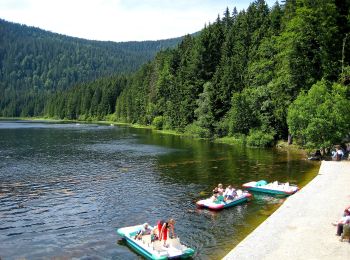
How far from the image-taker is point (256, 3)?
122m

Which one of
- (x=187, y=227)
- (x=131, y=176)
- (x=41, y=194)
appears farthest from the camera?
(x=131, y=176)

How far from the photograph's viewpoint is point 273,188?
43.2 metres

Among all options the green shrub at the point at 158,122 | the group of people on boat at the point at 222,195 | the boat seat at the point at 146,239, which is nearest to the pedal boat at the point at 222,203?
the group of people on boat at the point at 222,195

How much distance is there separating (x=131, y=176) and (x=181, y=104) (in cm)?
6716

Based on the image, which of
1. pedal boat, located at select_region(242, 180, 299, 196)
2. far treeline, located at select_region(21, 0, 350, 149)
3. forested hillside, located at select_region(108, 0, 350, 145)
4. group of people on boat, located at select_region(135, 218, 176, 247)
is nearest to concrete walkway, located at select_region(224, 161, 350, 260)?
pedal boat, located at select_region(242, 180, 299, 196)

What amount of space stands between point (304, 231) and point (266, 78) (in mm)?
63012

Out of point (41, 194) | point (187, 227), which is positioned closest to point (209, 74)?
point (41, 194)

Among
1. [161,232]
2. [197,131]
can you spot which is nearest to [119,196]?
[161,232]

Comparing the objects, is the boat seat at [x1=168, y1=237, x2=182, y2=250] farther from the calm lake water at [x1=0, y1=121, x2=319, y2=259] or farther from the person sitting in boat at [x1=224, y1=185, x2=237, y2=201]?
the person sitting in boat at [x1=224, y1=185, x2=237, y2=201]

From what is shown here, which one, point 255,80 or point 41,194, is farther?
point 255,80

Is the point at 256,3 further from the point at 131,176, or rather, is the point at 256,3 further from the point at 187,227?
the point at 187,227

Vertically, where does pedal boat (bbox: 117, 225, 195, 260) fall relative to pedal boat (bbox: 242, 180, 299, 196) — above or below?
below

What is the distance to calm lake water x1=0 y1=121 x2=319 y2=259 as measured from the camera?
1132 inches

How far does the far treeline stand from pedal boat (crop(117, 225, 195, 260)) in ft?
131
